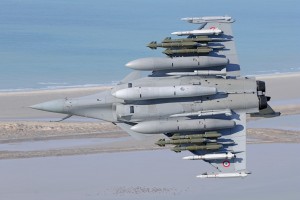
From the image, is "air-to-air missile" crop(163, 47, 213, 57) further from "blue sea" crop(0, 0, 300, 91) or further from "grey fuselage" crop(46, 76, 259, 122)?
"blue sea" crop(0, 0, 300, 91)

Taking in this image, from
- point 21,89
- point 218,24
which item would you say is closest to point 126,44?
point 21,89

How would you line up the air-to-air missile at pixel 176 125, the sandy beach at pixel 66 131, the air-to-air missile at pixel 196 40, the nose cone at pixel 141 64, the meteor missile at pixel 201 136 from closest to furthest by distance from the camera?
1. the air-to-air missile at pixel 176 125
2. the nose cone at pixel 141 64
3. the meteor missile at pixel 201 136
4. the air-to-air missile at pixel 196 40
5. the sandy beach at pixel 66 131

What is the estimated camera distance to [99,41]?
14462 cm

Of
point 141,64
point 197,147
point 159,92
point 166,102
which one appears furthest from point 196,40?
point 197,147

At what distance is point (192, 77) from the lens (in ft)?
188

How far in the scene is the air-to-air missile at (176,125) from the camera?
56438mm

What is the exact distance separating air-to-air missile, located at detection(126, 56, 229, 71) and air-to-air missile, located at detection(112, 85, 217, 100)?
63.7 inches

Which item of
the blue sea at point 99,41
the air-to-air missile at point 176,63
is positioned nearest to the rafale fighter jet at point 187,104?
the air-to-air missile at point 176,63

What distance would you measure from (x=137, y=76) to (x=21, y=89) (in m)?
50.6

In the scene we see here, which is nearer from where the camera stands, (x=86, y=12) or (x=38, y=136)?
(x=38, y=136)

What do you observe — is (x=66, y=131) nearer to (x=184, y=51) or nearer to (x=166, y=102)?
(x=184, y=51)

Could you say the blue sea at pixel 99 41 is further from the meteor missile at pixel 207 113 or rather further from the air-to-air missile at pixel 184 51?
the meteor missile at pixel 207 113

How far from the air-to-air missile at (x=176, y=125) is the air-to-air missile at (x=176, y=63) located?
2902 mm

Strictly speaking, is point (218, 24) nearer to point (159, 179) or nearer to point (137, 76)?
point (137, 76)
